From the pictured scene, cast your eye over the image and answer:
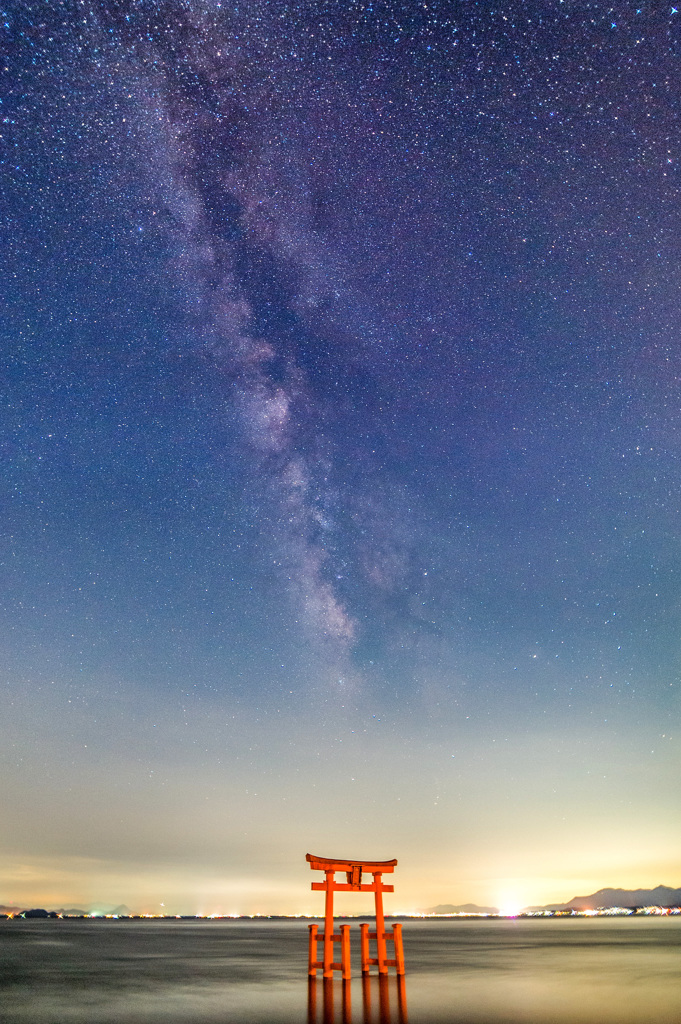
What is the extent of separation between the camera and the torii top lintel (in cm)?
2345

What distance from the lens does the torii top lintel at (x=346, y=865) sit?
23.5 m

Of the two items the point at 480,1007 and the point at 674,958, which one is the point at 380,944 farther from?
the point at 674,958

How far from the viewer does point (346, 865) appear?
23953 millimetres

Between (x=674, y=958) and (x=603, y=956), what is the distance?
5262 millimetres

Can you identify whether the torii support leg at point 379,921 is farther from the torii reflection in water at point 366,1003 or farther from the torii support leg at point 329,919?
the torii support leg at point 329,919

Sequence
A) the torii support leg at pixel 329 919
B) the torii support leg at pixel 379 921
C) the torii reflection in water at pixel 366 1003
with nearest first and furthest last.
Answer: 1. the torii reflection in water at pixel 366 1003
2. the torii support leg at pixel 329 919
3. the torii support leg at pixel 379 921

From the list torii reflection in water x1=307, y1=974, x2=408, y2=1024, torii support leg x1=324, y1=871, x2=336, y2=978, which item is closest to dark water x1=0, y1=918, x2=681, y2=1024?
torii reflection in water x1=307, y1=974, x2=408, y2=1024

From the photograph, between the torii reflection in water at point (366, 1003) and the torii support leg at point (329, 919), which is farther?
the torii support leg at point (329, 919)

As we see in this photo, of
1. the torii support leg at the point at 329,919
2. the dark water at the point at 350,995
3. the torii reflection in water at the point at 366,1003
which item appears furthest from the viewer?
the torii support leg at the point at 329,919

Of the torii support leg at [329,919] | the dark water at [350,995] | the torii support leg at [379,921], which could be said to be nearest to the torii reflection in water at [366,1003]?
the dark water at [350,995]

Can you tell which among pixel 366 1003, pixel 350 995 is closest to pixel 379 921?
pixel 350 995

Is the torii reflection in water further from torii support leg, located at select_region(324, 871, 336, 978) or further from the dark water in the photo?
torii support leg, located at select_region(324, 871, 336, 978)

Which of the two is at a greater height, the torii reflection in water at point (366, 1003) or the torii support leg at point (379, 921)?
the torii support leg at point (379, 921)

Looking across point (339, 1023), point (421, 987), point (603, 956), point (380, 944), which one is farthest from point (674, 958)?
point (339, 1023)
